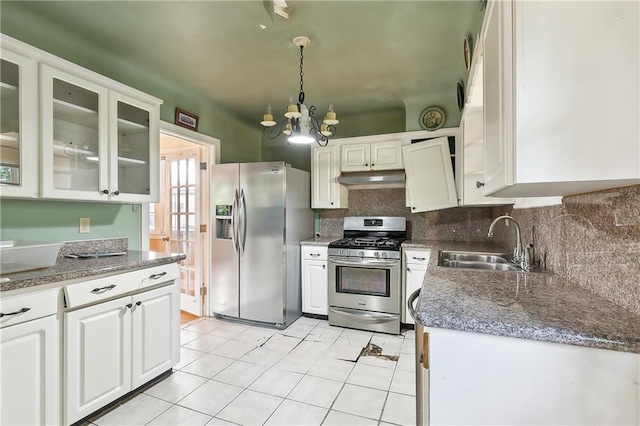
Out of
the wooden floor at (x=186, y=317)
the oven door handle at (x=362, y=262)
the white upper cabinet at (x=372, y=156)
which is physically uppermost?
the white upper cabinet at (x=372, y=156)

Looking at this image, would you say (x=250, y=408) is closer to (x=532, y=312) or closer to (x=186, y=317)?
(x=532, y=312)

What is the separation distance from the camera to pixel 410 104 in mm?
3393

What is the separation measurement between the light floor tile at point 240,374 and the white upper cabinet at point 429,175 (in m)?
2.22

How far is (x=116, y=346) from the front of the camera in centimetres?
179

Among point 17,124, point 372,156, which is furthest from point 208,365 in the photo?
point 372,156

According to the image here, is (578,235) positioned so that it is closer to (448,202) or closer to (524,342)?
(524,342)

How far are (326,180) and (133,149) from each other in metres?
2.04

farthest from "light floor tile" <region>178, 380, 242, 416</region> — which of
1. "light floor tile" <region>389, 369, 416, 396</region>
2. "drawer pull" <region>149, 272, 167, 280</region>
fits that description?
"light floor tile" <region>389, 369, 416, 396</region>

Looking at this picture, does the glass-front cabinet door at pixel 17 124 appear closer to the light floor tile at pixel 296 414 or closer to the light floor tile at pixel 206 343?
the light floor tile at pixel 206 343

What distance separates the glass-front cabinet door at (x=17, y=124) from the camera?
64.0 inches

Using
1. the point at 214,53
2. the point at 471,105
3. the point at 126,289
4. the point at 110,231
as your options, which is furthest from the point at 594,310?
the point at 110,231

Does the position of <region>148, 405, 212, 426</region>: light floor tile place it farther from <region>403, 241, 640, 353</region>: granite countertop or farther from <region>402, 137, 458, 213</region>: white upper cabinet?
<region>402, 137, 458, 213</region>: white upper cabinet

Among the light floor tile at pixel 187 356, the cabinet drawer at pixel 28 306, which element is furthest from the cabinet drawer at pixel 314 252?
the cabinet drawer at pixel 28 306

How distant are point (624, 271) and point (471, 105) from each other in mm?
1550
